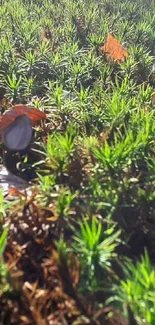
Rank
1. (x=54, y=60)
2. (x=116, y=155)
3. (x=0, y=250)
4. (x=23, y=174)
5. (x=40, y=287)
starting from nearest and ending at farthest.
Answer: (x=0, y=250)
(x=40, y=287)
(x=116, y=155)
(x=23, y=174)
(x=54, y=60)

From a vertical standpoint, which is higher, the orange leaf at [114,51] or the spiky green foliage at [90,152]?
the orange leaf at [114,51]

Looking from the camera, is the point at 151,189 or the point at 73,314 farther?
the point at 151,189

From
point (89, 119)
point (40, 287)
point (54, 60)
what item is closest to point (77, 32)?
point (54, 60)

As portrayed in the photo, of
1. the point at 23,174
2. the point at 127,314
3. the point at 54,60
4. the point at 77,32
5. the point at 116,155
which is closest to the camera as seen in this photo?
the point at 127,314

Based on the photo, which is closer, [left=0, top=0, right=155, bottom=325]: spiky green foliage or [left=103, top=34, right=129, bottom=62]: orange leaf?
[left=0, top=0, right=155, bottom=325]: spiky green foliage

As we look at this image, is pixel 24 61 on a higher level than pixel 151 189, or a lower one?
higher

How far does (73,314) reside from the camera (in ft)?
5.23

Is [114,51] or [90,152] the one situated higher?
[114,51]

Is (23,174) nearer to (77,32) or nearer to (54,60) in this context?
(54,60)

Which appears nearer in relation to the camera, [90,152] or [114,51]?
[90,152]

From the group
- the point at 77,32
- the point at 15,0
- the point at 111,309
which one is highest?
the point at 15,0

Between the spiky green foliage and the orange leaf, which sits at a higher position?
the orange leaf

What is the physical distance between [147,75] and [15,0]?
8.18 ft

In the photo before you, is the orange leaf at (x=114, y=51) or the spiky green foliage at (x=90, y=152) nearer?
the spiky green foliage at (x=90, y=152)
